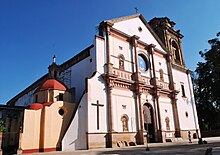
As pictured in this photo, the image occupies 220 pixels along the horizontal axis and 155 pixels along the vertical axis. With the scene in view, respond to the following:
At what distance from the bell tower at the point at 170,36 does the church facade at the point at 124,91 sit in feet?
0.57

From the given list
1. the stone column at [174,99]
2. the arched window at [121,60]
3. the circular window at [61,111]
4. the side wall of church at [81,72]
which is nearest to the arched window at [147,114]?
the stone column at [174,99]

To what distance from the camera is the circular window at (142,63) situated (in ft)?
84.8

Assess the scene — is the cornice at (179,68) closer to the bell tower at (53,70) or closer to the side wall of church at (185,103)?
the side wall of church at (185,103)

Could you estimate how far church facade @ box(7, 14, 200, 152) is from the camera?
18500 millimetres

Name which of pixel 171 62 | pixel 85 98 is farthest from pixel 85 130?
pixel 171 62

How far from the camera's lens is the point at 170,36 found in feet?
113

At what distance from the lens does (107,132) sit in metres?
19.0

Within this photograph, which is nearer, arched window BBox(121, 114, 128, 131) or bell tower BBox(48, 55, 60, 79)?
arched window BBox(121, 114, 128, 131)

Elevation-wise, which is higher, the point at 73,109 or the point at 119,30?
the point at 119,30

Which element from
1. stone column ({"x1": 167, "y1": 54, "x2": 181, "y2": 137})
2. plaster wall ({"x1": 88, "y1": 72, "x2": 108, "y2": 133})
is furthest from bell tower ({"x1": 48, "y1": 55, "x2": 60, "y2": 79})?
stone column ({"x1": 167, "y1": 54, "x2": 181, "y2": 137})

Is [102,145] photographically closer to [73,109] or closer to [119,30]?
[73,109]

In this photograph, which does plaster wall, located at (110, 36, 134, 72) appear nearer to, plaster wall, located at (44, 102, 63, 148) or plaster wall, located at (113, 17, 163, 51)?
plaster wall, located at (113, 17, 163, 51)

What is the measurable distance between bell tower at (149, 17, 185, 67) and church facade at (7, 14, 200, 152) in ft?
0.57

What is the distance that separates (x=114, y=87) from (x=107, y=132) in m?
4.66
